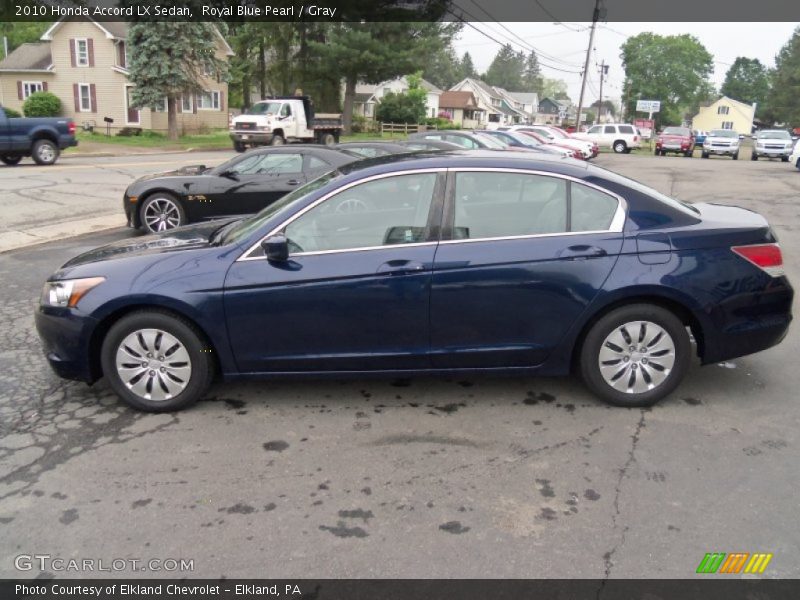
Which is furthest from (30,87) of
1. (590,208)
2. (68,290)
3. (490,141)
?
(590,208)

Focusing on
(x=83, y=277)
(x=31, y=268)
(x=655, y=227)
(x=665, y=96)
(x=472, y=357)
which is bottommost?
(x=31, y=268)

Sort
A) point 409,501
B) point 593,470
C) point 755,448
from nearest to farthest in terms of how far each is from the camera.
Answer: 1. point 409,501
2. point 593,470
3. point 755,448

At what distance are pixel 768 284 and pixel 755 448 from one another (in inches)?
43.8

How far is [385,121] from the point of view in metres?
55.1

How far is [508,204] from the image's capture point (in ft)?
13.8

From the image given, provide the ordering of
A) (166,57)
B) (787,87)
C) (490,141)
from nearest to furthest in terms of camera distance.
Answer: (490,141), (166,57), (787,87)

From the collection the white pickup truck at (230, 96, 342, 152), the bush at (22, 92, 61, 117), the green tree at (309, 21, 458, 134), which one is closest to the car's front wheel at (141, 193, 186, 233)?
the white pickup truck at (230, 96, 342, 152)

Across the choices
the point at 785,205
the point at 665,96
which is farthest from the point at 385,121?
the point at 665,96

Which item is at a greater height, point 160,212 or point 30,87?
point 30,87

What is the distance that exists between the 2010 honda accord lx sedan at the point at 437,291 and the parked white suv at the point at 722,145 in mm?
36379

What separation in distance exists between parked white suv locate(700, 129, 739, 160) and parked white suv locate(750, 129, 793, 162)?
3.63ft

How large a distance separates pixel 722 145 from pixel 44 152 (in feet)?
109

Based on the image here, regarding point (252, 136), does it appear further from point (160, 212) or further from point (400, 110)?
point (400, 110)
